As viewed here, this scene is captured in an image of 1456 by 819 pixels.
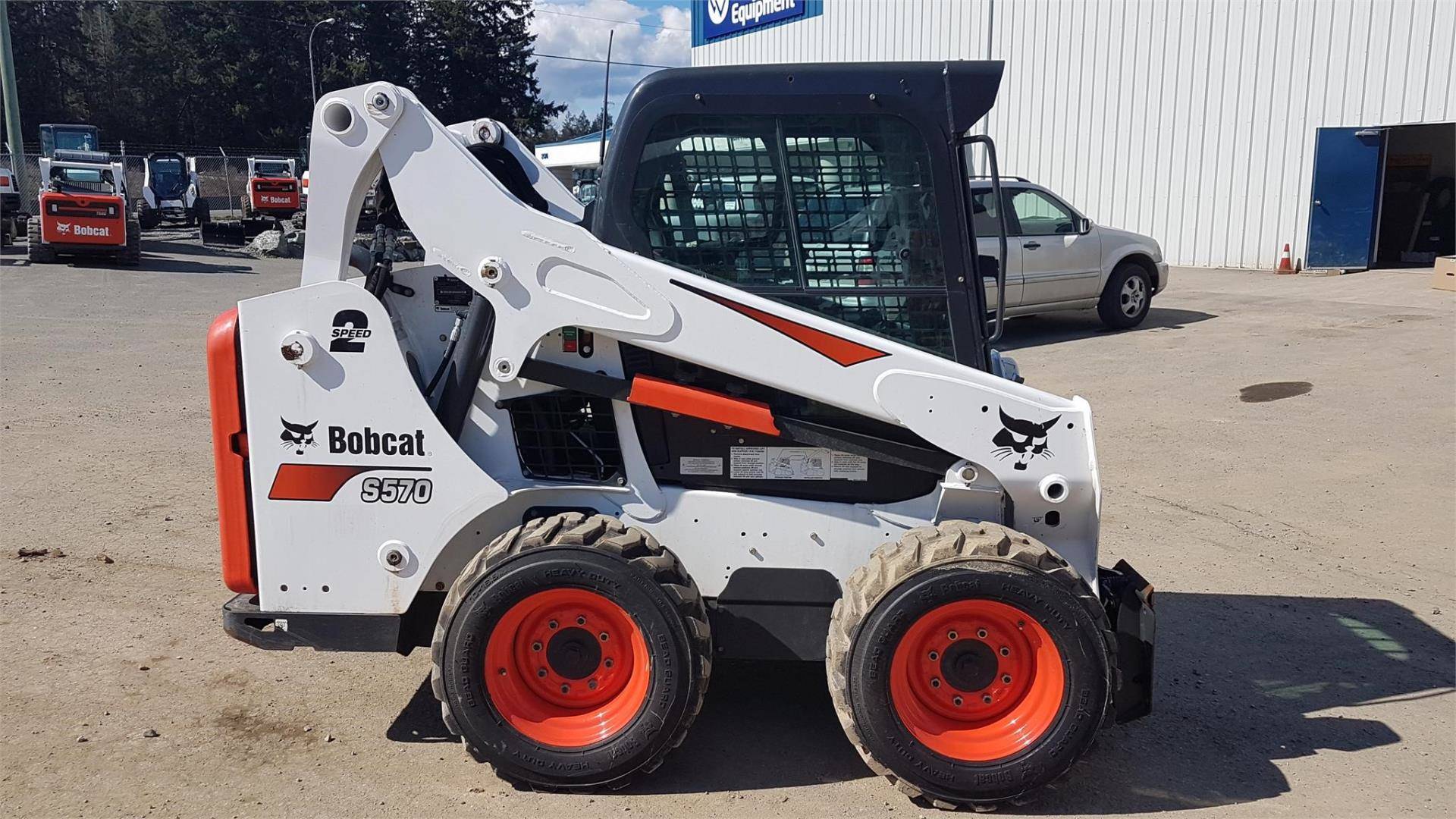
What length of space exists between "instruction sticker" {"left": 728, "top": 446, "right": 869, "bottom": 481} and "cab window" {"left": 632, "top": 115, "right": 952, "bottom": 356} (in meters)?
0.48

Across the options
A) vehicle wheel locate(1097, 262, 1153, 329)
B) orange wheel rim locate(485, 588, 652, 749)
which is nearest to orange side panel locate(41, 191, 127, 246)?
vehicle wheel locate(1097, 262, 1153, 329)

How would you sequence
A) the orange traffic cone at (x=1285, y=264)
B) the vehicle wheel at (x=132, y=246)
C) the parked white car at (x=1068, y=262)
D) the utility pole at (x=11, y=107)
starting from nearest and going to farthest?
1. the parked white car at (x=1068, y=262)
2. the orange traffic cone at (x=1285, y=264)
3. the vehicle wheel at (x=132, y=246)
4. the utility pole at (x=11, y=107)

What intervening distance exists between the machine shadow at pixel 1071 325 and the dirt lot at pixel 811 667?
3.09 meters

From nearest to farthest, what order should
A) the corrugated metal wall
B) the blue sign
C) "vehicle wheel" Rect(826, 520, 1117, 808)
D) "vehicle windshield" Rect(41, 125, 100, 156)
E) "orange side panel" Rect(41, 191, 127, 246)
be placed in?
"vehicle wheel" Rect(826, 520, 1117, 808), the corrugated metal wall, "orange side panel" Rect(41, 191, 127, 246), the blue sign, "vehicle windshield" Rect(41, 125, 100, 156)

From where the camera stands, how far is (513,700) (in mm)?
4137

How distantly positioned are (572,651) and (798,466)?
3.39 feet

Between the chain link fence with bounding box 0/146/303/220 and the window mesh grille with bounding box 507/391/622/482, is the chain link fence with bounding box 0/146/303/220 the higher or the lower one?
the higher one

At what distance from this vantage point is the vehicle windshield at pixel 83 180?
2325cm

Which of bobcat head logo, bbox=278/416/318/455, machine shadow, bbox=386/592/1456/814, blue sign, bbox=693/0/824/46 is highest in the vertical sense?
blue sign, bbox=693/0/824/46

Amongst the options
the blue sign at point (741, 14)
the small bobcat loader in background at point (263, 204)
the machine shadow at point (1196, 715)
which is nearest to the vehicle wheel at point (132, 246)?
the small bobcat loader in background at point (263, 204)

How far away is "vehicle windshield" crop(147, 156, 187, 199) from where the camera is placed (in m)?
36.1

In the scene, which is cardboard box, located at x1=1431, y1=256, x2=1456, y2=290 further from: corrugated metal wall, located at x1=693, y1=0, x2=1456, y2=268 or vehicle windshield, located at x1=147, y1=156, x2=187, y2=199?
vehicle windshield, located at x1=147, y1=156, x2=187, y2=199

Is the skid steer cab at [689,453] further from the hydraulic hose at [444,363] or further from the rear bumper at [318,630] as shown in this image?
the hydraulic hose at [444,363]

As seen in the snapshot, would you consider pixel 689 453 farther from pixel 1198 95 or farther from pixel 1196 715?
pixel 1198 95
